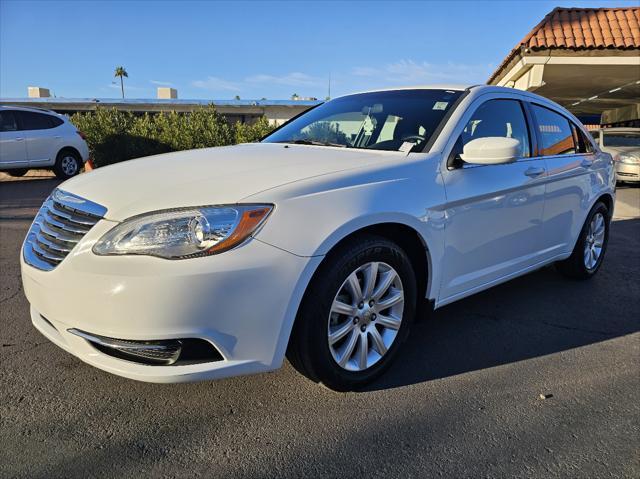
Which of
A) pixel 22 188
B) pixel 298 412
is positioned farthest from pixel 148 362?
pixel 22 188

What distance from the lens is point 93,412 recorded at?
8.01 ft

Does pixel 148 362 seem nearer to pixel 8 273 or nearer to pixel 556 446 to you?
pixel 556 446

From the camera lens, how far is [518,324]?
3.69 meters

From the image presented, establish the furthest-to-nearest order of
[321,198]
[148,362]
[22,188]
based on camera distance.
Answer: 1. [22,188]
2. [321,198]
3. [148,362]

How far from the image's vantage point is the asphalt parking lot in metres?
2.12

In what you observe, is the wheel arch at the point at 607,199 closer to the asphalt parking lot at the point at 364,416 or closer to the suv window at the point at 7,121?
the asphalt parking lot at the point at 364,416

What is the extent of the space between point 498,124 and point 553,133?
87cm

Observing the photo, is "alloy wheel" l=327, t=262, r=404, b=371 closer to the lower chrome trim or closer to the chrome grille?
the lower chrome trim

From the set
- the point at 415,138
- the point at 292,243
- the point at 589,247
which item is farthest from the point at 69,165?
the point at 292,243

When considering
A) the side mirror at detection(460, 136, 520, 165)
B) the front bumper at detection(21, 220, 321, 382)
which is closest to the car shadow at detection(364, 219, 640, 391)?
the front bumper at detection(21, 220, 321, 382)

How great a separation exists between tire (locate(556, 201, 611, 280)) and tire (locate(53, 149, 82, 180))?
35.5ft

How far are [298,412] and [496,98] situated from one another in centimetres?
251

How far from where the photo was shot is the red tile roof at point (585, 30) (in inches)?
416

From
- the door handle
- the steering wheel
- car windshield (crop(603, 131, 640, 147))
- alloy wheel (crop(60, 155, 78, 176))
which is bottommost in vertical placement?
alloy wheel (crop(60, 155, 78, 176))
